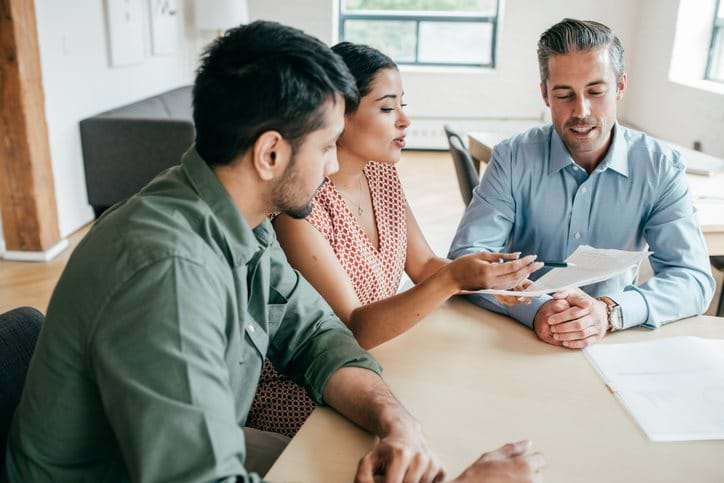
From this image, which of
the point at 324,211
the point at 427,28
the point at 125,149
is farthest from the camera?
the point at 427,28

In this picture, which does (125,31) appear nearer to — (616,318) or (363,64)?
(363,64)

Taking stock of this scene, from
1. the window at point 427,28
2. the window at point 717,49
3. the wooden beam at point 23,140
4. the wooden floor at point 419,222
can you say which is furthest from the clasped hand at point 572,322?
the window at point 427,28

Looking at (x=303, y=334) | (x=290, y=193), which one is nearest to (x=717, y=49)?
(x=303, y=334)

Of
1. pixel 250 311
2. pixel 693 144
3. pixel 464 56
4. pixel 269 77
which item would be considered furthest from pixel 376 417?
pixel 464 56

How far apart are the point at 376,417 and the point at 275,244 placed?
43 cm

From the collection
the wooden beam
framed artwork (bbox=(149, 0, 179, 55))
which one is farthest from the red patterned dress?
framed artwork (bbox=(149, 0, 179, 55))

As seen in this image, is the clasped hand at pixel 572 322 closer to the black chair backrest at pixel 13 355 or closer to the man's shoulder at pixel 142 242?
the man's shoulder at pixel 142 242

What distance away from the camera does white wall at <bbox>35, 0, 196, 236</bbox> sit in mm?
3945

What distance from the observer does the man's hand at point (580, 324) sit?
1.37 metres

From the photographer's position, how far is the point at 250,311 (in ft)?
3.95

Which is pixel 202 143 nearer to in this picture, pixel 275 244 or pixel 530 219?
pixel 275 244

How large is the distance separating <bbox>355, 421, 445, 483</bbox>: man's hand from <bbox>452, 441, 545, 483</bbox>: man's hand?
0.17ft

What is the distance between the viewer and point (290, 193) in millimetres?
1078

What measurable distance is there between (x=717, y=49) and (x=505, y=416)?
5.11 meters
